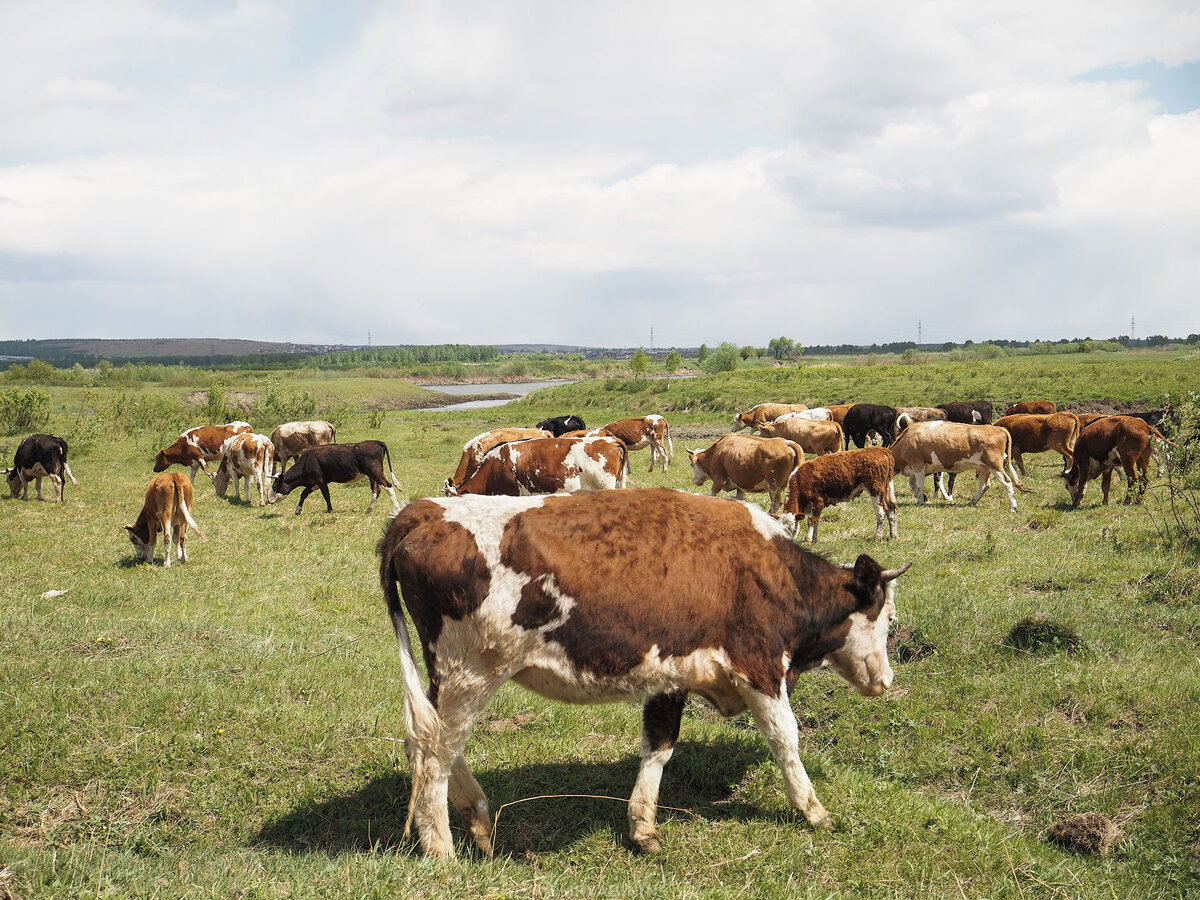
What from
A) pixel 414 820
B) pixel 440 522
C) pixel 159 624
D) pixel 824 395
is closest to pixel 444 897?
pixel 414 820

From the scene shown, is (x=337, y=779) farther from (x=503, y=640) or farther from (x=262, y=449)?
(x=262, y=449)

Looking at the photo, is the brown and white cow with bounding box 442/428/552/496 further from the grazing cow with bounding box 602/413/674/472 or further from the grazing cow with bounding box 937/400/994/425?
the grazing cow with bounding box 937/400/994/425

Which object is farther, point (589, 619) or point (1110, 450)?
point (1110, 450)

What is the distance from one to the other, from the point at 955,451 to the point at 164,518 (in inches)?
585

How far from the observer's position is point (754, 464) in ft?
54.8

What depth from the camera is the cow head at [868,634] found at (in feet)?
18.4

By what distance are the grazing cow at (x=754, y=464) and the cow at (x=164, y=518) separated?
10.0 meters

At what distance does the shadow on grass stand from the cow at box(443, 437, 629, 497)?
946 cm

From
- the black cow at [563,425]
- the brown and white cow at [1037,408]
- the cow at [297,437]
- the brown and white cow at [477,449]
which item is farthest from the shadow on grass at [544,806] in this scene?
the brown and white cow at [1037,408]

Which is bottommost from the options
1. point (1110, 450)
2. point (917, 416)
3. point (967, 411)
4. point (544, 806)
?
point (544, 806)

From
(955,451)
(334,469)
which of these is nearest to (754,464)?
(955,451)

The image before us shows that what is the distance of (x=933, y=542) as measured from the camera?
1241 centimetres

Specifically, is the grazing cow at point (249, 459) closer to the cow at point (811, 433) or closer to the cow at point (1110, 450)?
the cow at point (811, 433)

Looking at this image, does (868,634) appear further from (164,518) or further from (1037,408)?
(1037,408)
